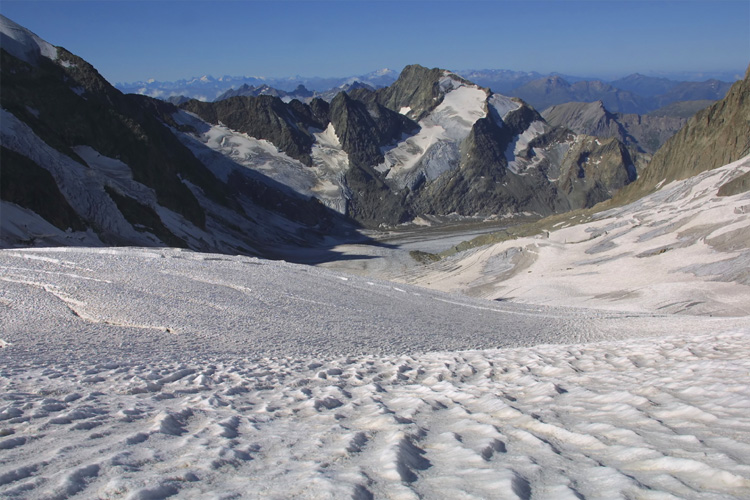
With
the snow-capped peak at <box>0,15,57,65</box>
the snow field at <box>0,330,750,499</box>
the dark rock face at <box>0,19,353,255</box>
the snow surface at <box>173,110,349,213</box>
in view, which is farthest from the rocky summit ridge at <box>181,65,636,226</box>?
the snow field at <box>0,330,750,499</box>

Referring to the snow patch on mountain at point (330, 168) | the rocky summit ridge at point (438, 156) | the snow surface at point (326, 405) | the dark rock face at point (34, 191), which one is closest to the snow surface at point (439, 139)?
the rocky summit ridge at point (438, 156)

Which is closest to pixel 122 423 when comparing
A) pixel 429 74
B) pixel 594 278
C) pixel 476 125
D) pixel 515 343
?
pixel 515 343

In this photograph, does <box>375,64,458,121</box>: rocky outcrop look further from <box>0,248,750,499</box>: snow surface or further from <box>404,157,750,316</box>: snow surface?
<box>0,248,750,499</box>: snow surface

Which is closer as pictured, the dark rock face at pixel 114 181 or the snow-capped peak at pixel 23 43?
the dark rock face at pixel 114 181

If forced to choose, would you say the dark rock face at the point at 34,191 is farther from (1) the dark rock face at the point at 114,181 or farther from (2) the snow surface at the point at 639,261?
(2) the snow surface at the point at 639,261

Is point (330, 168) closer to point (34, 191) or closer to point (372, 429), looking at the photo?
point (34, 191)

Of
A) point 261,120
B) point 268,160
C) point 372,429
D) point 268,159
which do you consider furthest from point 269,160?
point 372,429
